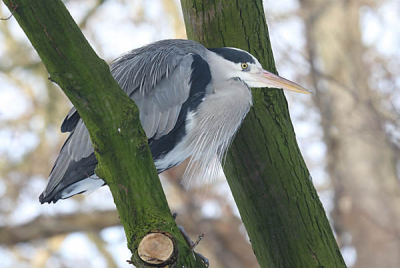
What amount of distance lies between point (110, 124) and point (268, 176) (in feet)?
3.32

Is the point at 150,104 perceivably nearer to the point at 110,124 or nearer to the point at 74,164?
the point at 74,164

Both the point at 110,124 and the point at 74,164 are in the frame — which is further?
the point at 74,164

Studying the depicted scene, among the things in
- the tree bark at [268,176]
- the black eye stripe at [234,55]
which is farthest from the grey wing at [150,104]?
the tree bark at [268,176]

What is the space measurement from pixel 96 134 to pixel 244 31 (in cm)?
115

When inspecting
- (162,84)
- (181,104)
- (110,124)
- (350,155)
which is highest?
(110,124)

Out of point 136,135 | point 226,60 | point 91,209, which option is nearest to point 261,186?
point 226,60

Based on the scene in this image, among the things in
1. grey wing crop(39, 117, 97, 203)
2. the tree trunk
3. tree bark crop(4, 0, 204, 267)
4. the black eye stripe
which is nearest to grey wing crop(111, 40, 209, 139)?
the black eye stripe

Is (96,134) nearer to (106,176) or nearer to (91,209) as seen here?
(106,176)

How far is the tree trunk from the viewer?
271 inches

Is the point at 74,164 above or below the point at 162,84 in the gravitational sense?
below

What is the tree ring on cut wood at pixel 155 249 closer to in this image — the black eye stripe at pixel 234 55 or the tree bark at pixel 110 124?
the tree bark at pixel 110 124

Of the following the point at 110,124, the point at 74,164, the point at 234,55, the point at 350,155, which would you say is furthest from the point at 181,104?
the point at 350,155

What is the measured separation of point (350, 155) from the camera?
304 inches

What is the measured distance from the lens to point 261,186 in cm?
255
